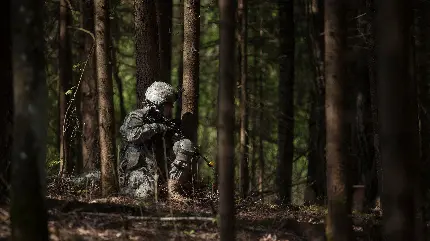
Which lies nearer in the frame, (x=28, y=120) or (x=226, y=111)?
(x=28, y=120)

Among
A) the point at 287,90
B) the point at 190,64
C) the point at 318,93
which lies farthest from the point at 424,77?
the point at 190,64

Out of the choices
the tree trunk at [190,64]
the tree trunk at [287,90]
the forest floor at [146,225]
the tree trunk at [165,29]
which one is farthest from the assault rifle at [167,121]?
the tree trunk at [287,90]

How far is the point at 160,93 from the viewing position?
11805 mm

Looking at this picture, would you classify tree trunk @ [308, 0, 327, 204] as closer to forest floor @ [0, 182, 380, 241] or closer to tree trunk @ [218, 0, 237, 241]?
forest floor @ [0, 182, 380, 241]

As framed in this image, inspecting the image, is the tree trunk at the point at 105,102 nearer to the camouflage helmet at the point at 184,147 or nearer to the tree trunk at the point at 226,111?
the camouflage helmet at the point at 184,147

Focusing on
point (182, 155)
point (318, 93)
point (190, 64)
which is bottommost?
point (182, 155)

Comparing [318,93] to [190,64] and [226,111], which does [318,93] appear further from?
[226,111]

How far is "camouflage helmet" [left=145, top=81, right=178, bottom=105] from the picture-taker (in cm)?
1178

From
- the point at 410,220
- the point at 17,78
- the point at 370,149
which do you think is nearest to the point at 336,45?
the point at 410,220

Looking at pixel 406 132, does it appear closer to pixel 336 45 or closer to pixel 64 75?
pixel 336 45

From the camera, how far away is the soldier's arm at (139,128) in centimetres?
1190

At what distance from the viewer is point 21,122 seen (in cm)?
664

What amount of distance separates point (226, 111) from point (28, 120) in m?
2.22

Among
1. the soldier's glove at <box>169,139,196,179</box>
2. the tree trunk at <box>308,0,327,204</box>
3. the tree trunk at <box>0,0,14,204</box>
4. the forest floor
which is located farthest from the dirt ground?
the tree trunk at <box>308,0,327,204</box>
